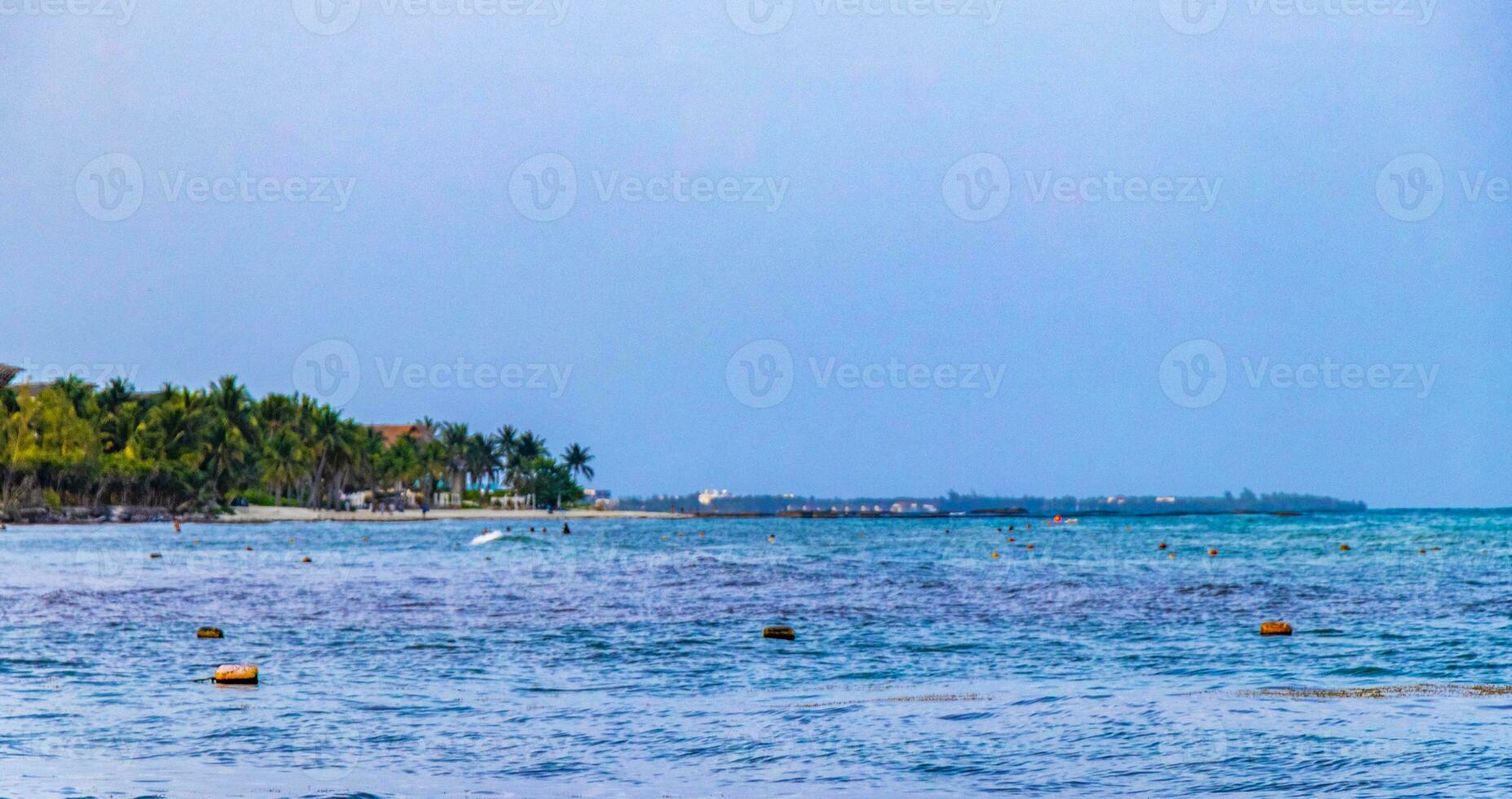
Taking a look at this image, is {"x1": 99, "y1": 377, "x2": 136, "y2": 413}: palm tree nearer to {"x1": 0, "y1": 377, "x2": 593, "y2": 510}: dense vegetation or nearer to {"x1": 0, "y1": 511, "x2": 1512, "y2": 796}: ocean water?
{"x1": 0, "y1": 377, "x2": 593, "y2": 510}: dense vegetation

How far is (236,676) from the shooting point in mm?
22438

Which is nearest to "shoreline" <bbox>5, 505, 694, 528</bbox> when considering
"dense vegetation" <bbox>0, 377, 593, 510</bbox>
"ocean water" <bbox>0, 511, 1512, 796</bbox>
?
"dense vegetation" <bbox>0, 377, 593, 510</bbox>

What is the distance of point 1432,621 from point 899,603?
1345cm

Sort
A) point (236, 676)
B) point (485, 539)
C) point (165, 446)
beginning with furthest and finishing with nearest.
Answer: point (165, 446) → point (485, 539) → point (236, 676)

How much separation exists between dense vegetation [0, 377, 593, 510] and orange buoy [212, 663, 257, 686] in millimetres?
126753

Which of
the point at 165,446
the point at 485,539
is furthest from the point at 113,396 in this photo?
the point at 485,539

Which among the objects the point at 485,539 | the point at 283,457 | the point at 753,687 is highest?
the point at 283,457

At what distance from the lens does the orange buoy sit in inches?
882

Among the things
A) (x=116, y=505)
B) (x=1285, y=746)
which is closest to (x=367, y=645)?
(x=1285, y=746)

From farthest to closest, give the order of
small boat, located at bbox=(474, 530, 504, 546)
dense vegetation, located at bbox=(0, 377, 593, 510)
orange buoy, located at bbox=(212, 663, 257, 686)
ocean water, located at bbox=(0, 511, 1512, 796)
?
dense vegetation, located at bbox=(0, 377, 593, 510) → small boat, located at bbox=(474, 530, 504, 546) → orange buoy, located at bbox=(212, 663, 257, 686) → ocean water, located at bbox=(0, 511, 1512, 796)

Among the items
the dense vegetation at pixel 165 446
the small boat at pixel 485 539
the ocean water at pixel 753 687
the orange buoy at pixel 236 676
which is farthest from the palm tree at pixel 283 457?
the orange buoy at pixel 236 676

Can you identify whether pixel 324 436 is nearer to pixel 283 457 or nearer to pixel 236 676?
pixel 283 457

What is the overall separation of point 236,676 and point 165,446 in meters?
137

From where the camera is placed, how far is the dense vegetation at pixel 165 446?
139m
